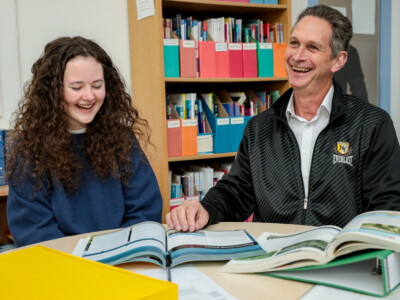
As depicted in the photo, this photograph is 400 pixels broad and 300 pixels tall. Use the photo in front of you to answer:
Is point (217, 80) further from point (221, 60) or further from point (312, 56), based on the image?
point (312, 56)

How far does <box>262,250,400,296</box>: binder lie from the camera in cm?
72

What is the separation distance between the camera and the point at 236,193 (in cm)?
156

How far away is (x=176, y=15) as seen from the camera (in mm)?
2740

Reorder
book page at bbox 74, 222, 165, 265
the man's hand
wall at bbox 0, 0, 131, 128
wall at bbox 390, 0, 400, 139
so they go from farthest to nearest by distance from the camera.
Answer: wall at bbox 390, 0, 400, 139 → wall at bbox 0, 0, 131, 128 → the man's hand → book page at bbox 74, 222, 165, 265

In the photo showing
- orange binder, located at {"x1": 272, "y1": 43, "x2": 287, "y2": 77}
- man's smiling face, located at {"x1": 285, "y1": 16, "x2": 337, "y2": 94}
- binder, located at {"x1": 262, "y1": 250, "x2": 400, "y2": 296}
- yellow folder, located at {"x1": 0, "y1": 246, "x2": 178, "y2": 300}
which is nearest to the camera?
yellow folder, located at {"x1": 0, "y1": 246, "x2": 178, "y2": 300}

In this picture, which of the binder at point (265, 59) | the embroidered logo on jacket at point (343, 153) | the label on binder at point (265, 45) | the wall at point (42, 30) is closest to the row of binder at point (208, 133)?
the binder at point (265, 59)

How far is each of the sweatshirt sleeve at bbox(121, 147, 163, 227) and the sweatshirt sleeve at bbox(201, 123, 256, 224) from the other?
0.30m

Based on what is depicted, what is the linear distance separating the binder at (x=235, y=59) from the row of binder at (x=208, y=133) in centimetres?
19

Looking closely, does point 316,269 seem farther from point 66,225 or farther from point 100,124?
point 100,124

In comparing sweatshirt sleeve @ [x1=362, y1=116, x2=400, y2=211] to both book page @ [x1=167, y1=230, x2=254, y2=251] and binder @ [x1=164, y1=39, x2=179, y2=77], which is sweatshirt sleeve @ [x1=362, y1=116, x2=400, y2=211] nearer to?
book page @ [x1=167, y1=230, x2=254, y2=251]

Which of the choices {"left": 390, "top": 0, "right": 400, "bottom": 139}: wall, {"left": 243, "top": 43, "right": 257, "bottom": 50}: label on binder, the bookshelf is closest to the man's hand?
the bookshelf

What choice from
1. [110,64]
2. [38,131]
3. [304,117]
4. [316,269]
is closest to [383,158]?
[304,117]

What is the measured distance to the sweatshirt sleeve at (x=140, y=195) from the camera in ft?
5.49

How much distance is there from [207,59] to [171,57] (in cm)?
26
